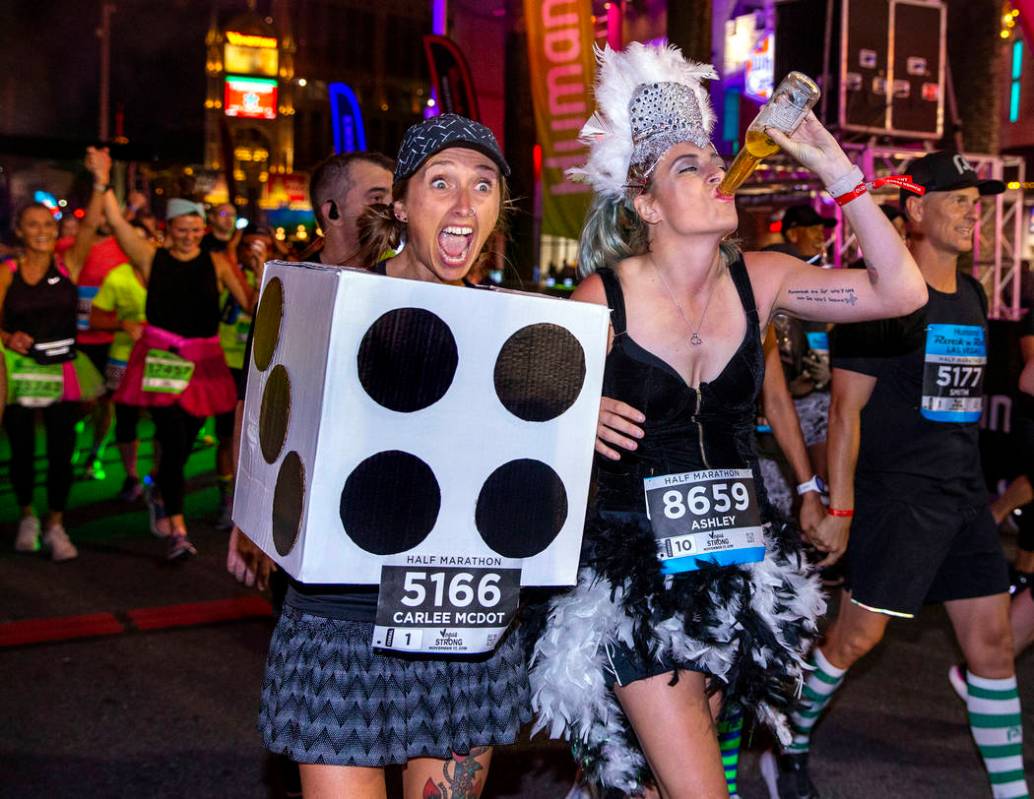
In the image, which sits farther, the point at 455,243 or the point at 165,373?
the point at 165,373

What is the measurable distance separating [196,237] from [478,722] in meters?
5.71

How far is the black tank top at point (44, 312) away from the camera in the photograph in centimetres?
748

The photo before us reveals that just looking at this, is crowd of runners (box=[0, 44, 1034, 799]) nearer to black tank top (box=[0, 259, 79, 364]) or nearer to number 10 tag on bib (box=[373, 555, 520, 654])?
number 10 tag on bib (box=[373, 555, 520, 654])

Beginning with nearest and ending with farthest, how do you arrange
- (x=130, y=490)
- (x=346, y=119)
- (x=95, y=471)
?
(x=130, y=490), (x=95, y=471), (x=346, y=119)

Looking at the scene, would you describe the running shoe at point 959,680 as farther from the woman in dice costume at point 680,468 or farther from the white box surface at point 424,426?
the white box surface at point 424,426

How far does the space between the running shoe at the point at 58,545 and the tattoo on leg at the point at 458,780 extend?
534cm

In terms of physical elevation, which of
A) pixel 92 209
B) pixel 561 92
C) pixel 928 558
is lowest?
pixel 928 558

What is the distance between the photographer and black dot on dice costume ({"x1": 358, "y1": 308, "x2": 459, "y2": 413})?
206cm

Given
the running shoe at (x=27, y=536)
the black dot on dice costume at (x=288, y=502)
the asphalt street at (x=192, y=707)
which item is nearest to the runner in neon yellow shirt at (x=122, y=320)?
the running shoe at (x=27, y=536)

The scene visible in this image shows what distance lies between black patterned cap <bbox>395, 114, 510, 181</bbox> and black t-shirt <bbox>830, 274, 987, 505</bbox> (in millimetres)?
1763

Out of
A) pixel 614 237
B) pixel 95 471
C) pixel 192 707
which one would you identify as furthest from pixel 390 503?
pixel 95 471

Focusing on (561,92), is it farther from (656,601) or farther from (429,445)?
(429,445)

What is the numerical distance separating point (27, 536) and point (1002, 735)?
5803 mm

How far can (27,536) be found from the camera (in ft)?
24.3
